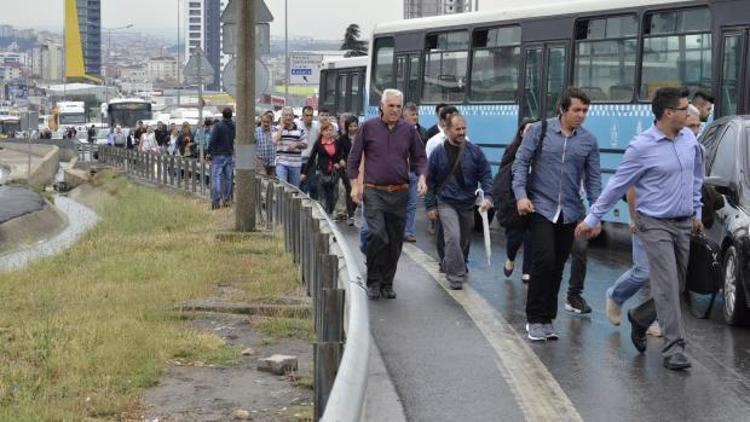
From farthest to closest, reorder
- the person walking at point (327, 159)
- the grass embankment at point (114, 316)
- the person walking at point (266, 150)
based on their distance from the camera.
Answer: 1. the person walking at point (266, 150)
2. the person walking at point (327, 159)
3. the grass embankment at point (114, 316)

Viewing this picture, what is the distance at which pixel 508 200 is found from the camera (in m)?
10.7

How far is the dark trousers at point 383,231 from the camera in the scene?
40.7 ft

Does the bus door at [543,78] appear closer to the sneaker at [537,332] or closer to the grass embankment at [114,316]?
the grass embankment at [114,316]

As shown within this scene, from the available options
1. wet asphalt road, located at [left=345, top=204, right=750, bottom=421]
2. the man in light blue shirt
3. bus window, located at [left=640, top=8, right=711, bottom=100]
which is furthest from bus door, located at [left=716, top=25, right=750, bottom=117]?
the man in light blue shirt

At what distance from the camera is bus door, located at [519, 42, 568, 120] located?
20.2 m

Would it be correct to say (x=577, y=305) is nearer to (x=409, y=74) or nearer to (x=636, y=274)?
(x=636, y=274)

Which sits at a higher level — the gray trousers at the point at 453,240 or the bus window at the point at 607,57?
the bus window at the point at 607,57

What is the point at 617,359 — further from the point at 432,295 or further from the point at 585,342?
the point at 432,295

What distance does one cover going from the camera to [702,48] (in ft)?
→ 56.8

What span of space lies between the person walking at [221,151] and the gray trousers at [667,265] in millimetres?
15570

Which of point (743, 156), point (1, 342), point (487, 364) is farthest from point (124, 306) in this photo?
point (743, 156)

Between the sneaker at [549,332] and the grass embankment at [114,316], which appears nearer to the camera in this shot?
the grass embankment at [114,316]

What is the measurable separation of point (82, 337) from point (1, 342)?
59 centimetres

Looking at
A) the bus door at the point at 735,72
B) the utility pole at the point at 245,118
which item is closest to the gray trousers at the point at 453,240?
the bus door at the point at 735,72
